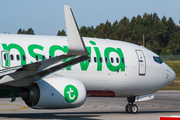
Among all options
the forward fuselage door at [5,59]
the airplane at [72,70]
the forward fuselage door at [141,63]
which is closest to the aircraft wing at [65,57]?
the airplane at [72,70]

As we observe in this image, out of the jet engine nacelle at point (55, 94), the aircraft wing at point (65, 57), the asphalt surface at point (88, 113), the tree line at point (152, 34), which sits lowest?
the asphalt surface at point (88, 113)

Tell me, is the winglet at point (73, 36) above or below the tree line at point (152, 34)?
below

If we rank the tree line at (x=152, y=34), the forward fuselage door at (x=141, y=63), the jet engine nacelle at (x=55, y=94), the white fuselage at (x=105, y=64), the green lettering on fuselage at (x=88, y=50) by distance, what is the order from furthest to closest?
the tree line at (x=152, y=34)
the forward fuselage door at (x=141, y=63)
the white fuselage at (x=105, y=64)
the green lettering on fuselage at (x=88, y=50)
the jet engine nacelle at (x=55, y=94)

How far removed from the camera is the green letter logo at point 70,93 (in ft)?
44.4

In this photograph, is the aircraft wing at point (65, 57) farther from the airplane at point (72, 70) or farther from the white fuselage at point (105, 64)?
the white fuselage at point (105, 64)

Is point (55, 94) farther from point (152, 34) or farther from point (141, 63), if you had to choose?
point (152, 34)

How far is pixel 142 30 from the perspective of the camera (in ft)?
400

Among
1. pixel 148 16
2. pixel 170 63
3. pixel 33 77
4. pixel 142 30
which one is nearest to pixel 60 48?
pixel 33 77

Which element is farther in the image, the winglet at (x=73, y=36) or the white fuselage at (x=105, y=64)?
the white fuselage at (x=105, y=64)

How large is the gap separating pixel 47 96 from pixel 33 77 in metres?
0.94

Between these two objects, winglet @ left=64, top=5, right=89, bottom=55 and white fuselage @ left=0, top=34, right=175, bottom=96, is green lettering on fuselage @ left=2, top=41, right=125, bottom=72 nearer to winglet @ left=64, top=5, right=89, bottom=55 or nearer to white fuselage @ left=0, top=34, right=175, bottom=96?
white fuselage @ left=0, top=34, right=175, bottom=96

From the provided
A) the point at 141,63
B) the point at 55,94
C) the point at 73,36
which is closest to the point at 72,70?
the point at 55,94

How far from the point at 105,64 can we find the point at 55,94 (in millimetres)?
4128

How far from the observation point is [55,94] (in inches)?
528
